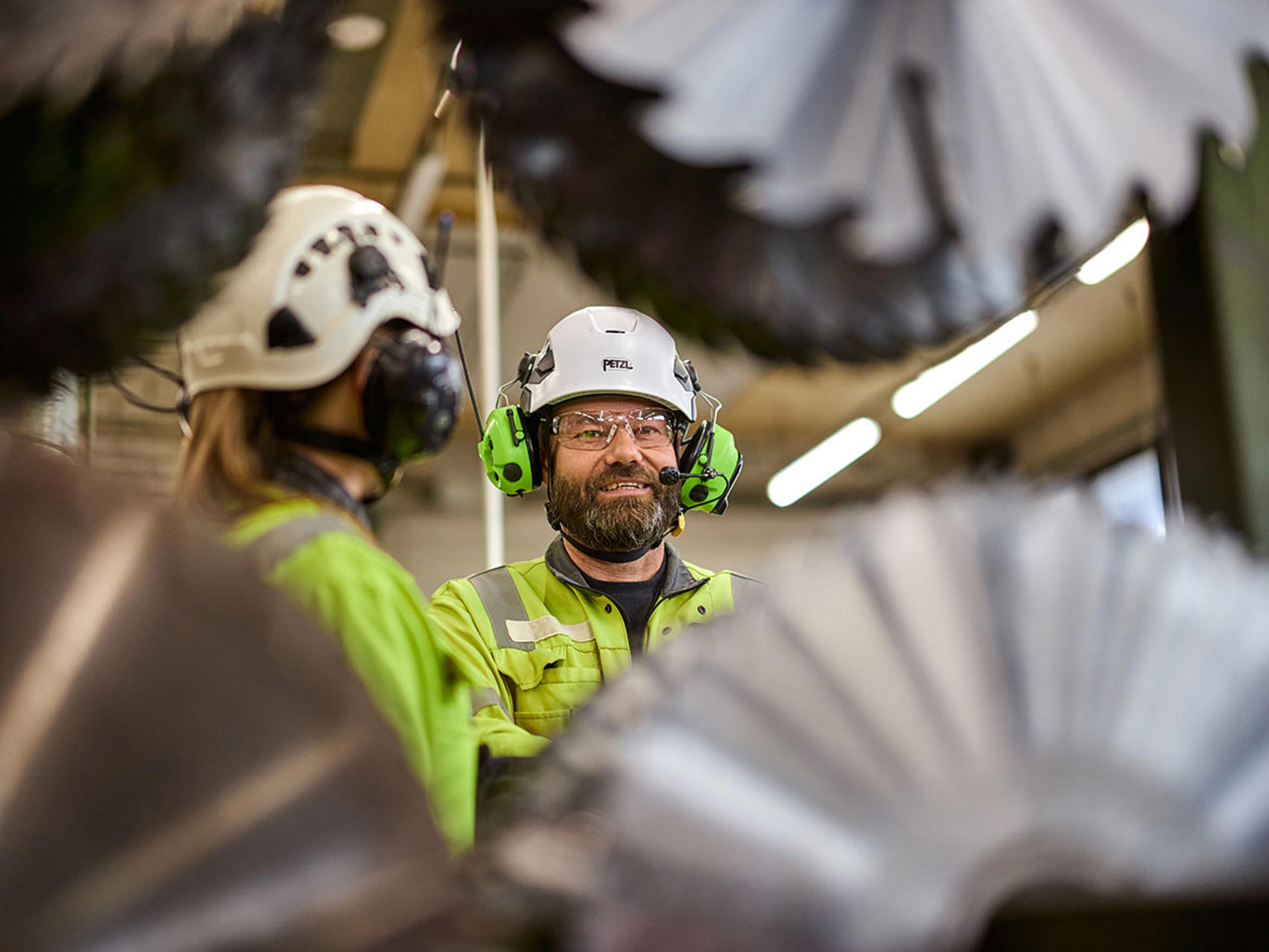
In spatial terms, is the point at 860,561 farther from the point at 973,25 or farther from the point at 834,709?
the point at 973,25

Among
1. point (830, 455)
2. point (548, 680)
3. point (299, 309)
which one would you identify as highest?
point (830, 455)

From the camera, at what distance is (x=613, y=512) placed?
2896mm

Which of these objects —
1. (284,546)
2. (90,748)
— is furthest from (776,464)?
(90,748)

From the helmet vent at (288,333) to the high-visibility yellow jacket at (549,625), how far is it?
1.15m

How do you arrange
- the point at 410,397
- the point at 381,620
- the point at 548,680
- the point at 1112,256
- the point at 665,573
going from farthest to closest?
the point at 1112,256 < the point at 665,573 < the point at 548,680 < the point at 410,397 < the point at 381,620

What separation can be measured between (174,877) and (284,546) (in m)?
0.69

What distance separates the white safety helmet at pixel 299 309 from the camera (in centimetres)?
126

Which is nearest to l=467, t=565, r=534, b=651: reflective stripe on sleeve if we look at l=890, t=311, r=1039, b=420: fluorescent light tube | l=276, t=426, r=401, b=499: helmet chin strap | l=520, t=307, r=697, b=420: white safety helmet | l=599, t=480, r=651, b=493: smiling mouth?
l=599, t=480, r=651, b=493: smiling mouth

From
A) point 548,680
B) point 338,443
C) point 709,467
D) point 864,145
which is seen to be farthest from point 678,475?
point 864,145

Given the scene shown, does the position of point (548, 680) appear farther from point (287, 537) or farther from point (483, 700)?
point (287, 537)

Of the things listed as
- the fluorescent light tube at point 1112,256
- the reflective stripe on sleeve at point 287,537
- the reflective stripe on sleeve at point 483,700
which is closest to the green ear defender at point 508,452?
the reflective stripe on sleeve at point 483,700

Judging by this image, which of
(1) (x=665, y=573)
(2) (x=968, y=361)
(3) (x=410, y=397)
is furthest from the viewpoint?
(2) (x=968, y=361)

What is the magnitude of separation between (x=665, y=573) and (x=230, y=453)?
176cm

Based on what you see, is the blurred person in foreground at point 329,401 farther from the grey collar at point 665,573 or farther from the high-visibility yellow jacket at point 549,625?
the grey collar at point 665,573
